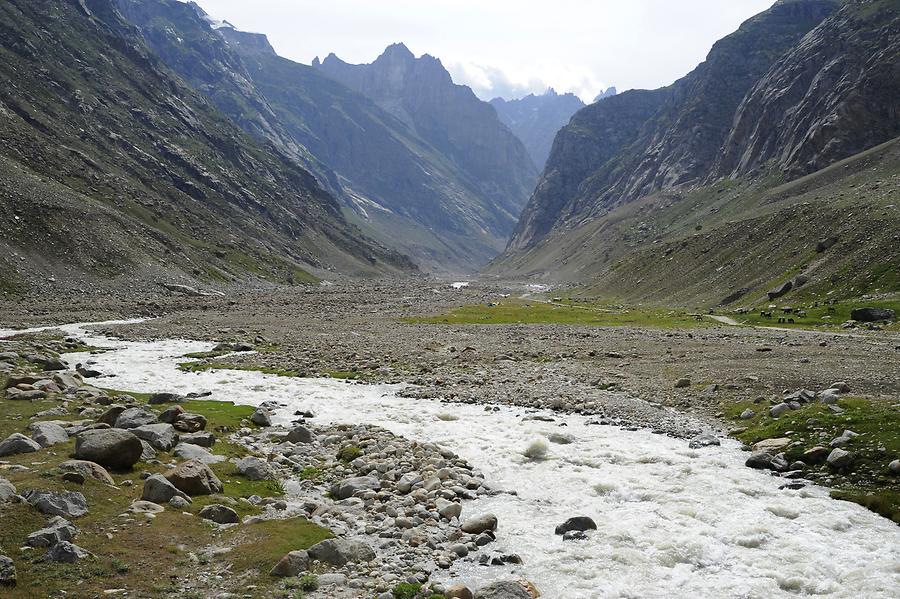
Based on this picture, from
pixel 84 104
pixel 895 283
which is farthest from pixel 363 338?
pixel 84 104

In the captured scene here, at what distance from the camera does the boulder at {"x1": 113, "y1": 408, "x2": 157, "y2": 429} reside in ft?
84.2

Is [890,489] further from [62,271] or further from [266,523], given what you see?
[62,271]

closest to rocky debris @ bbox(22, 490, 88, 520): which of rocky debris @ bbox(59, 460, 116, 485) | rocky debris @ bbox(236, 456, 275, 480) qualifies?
rocky debris @ bbox(59, 460, 116, 485)

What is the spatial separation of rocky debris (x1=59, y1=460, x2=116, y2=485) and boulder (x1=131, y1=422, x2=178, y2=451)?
12.1ft

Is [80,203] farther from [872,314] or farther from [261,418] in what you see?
[872,314]

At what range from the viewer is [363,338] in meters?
67.2

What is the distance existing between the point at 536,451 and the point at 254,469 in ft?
39.6

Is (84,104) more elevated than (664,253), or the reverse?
(84,104)

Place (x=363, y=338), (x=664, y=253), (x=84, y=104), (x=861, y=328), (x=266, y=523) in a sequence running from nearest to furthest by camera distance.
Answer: (x=266, y=523) → (x=861, y=328) → (x=363, y=338) → (x=664, y=253) → (x=84, y=104)

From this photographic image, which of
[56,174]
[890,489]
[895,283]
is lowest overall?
[890,489]

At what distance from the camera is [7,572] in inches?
519

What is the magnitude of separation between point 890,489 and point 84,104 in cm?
23077

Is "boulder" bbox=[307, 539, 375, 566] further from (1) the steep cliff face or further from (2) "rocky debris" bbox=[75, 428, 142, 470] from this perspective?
(1) the steep cliff face

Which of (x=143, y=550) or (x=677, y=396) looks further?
(x=677, y=396)
